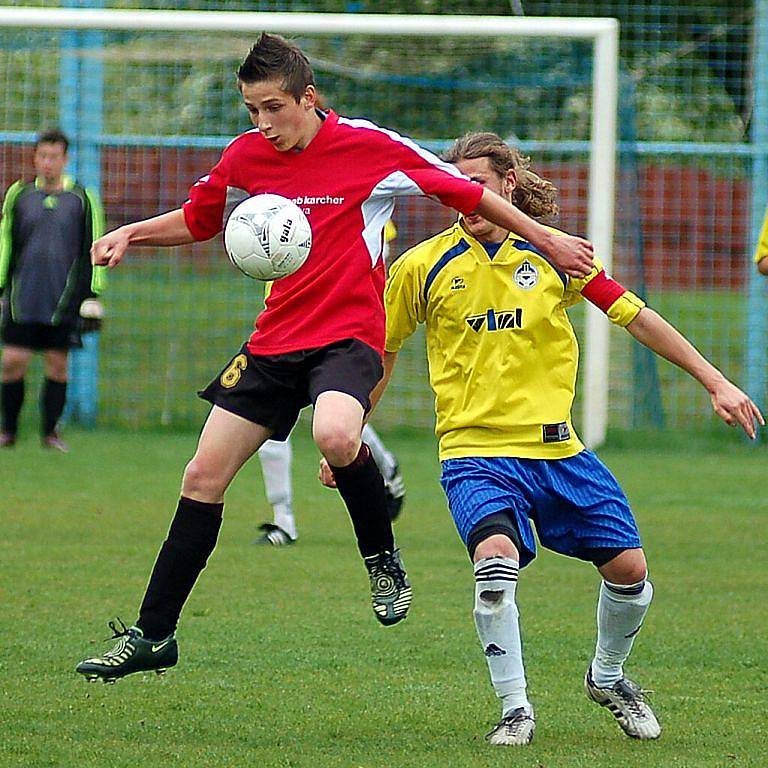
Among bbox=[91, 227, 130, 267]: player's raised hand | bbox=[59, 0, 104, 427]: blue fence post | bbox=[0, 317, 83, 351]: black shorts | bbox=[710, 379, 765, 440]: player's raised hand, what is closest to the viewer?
bbox=[710, 379, 765, 440]: player's raised hand

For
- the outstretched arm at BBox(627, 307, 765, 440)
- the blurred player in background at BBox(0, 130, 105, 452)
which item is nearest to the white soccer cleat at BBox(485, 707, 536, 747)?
the outstretched arm at BBox(627, 307, 765, 440)

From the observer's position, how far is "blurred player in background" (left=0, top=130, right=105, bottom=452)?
462 inches

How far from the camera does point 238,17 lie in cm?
1182

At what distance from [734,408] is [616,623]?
0.77 metres

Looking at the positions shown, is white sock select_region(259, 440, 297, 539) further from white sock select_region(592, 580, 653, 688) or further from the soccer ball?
white sock select_region(592, 580, 653, 688)

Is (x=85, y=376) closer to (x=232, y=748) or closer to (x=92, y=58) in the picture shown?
(x=92, y=58)

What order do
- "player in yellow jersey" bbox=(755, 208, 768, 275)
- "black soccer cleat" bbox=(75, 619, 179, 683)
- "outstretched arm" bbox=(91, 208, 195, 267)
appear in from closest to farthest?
"black soccer cleat" bbox=(75, 619, 179, 683)
"outstretched arm" bbox=(91, 208, 195, 267)
"player in yellow jersey" bbox=(755, 208, 768, 275)

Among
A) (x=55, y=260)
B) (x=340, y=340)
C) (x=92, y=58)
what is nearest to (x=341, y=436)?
(x=340, y=340)

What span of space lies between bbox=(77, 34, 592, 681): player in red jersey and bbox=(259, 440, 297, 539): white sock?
Answer: 320 centimetres

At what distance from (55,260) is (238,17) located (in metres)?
2.28

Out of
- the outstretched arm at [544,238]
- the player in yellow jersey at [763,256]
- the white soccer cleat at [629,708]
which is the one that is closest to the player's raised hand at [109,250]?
the outstretched arm at [544,238]

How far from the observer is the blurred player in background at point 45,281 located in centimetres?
1173

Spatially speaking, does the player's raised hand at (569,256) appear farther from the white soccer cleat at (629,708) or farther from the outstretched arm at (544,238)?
the white soccer cleat at (629,708)

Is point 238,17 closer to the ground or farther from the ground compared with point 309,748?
farther from the ground
